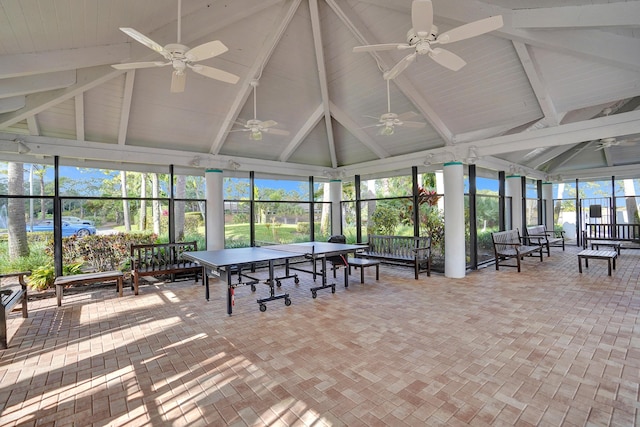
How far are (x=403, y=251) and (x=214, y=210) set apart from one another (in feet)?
16.1

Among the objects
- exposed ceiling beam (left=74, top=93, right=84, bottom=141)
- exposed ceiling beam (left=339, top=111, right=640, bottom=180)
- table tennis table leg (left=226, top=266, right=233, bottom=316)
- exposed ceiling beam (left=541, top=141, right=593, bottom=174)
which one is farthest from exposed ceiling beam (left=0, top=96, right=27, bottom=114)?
exposed ceiling beam (left=541, top=141, right=593, bottom=174)

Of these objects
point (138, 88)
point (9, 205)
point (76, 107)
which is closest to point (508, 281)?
point (138, 88)

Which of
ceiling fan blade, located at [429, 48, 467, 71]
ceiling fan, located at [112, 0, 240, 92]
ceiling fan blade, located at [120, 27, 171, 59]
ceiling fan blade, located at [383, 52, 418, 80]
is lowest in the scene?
ceiling fan blade, located at [120, 27, 171, 59]

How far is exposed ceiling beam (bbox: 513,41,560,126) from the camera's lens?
4829 mm

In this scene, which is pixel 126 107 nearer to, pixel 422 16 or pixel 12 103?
pixel 12 103

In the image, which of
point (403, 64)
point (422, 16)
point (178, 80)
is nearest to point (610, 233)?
point (403, 64)

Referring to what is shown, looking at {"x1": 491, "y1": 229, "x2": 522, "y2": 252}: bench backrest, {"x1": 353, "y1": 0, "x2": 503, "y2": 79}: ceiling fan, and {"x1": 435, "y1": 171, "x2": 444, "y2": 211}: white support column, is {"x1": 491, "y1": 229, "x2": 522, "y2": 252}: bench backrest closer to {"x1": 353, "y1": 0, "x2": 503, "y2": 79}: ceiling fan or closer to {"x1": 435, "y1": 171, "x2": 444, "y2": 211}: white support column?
{"x1": 435, "y1": 171, "x2": 444, "y2": 211}: white support column

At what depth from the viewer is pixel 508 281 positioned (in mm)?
6910

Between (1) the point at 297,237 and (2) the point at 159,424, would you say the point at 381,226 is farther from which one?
(2) the point at 159,424

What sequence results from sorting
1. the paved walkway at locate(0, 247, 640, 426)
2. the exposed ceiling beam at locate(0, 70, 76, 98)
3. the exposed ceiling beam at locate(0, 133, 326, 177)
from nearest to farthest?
the paved walkway at locate(0, 247, 640, 426), the exposed ceiling beam at locate(0, 70, 76, 98), the exposed ceiling beam at locate(0, 133, 326, 177)

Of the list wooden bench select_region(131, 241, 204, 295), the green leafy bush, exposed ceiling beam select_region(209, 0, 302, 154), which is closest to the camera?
exposed ceiling beam select_region(209, 0, 302, 154)

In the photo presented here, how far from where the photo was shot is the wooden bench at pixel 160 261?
641 centimetres

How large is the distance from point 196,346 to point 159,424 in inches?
57.3

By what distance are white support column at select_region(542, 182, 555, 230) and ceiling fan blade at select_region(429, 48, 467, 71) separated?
1202cm
